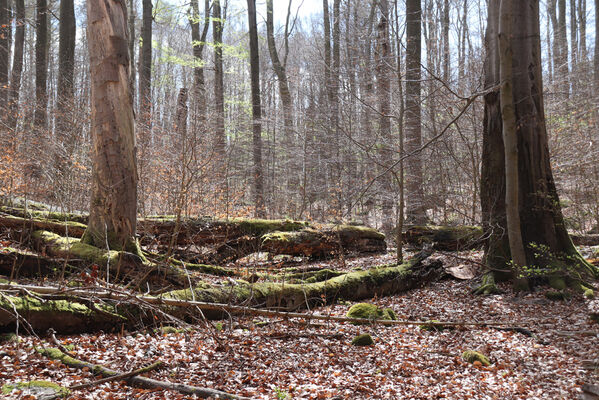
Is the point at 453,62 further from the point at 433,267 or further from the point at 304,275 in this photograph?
the point at 304,275

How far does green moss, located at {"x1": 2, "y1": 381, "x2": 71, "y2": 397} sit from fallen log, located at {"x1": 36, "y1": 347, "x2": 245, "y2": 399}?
0.41 meters

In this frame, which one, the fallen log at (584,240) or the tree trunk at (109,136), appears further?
the fallen log at (584,240)

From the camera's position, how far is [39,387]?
3.05 meters

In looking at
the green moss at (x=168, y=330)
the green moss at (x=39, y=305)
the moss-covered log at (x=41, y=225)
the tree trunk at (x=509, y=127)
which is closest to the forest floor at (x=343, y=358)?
the green moss at (x=168, y=330)

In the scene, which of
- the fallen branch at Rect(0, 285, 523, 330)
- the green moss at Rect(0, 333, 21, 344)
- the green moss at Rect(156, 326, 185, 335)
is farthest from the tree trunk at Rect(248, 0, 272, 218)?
the green moss at Rect(0, 333, 21, 344)

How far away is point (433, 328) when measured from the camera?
5543 mm

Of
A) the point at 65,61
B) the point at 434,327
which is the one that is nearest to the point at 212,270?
the point at 434,327

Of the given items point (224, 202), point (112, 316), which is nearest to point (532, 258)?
point (112, 316)

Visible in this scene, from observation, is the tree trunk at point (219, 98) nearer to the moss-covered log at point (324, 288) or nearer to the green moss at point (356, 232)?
the green moss at point (356, 232)

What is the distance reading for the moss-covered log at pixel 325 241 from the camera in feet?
29.0

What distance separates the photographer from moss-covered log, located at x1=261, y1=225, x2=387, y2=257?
884cm

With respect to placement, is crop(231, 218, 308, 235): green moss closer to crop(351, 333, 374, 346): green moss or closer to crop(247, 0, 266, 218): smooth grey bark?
crop(351, 333, 374, 346): green moss

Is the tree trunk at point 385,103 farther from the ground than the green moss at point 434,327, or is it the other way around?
the tree trunk at point 385,103

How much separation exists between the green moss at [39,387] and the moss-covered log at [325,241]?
5581mm
